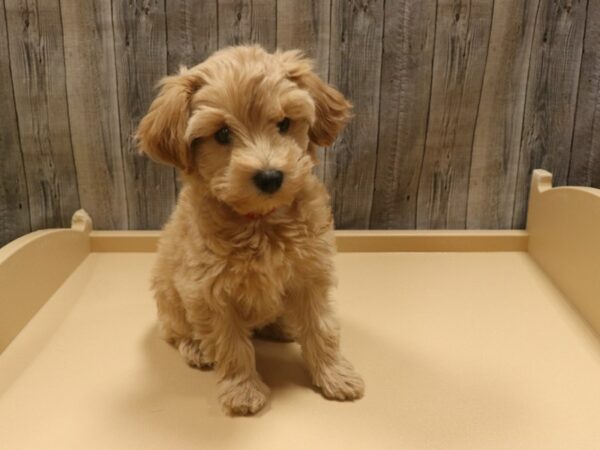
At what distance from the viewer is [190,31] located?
6.77ft

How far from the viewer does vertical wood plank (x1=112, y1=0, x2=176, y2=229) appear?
2.05 metres

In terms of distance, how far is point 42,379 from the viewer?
1598 millimetres

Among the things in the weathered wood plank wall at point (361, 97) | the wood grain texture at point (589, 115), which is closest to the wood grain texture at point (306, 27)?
the weathered wood plank wall at point (361, 97)

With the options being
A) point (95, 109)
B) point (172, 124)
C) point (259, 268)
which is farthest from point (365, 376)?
point (95, 109)

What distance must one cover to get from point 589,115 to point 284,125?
1.36 meters

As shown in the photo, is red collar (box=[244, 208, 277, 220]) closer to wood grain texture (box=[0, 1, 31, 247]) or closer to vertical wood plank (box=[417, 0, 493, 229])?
vertical wood plank (box=[417, 0, 493, 229])

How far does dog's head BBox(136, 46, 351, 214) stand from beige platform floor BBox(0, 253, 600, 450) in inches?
20.4

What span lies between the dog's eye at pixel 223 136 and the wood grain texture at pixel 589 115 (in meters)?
1.44

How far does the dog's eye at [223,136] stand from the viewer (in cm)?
131

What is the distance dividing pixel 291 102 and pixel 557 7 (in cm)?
125

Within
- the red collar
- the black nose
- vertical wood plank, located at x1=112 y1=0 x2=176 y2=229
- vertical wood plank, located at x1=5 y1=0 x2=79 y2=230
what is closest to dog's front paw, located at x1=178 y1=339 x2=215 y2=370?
the red collar

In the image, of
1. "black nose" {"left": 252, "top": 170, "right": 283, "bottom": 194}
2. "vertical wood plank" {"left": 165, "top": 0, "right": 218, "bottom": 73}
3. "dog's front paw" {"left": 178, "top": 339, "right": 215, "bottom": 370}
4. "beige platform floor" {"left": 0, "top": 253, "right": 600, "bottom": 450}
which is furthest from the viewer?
"vertical wood plank" {"left": 165, "top": 0, "right": 218, "bottom": 73}

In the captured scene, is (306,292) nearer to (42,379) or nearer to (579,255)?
(42,379)

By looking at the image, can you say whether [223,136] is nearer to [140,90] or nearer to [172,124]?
[172,124]
